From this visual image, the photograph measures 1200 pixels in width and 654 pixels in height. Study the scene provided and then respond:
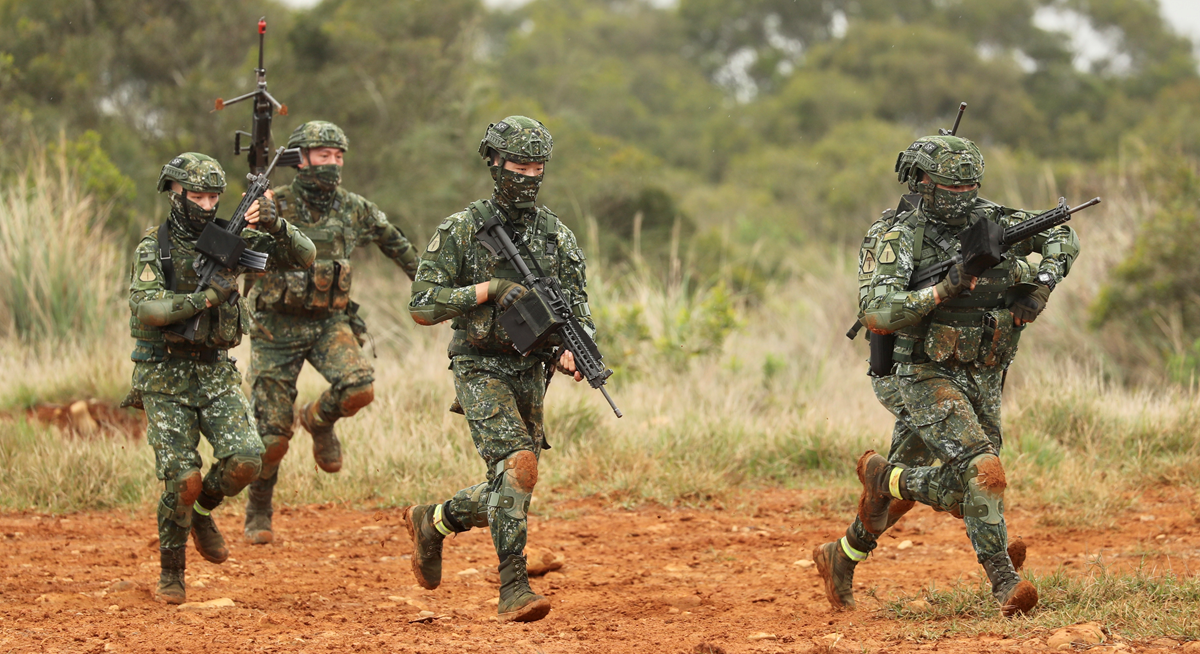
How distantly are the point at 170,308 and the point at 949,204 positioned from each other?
11.3 feet

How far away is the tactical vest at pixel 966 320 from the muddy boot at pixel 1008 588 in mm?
877

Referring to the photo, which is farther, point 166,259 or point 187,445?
point 187,445

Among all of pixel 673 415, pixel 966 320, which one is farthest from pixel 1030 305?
pixel 673 415

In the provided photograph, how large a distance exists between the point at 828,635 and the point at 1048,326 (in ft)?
27.8

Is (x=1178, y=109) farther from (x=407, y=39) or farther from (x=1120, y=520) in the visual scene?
(x=1120, y=520)

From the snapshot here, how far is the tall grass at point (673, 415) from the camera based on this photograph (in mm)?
8766

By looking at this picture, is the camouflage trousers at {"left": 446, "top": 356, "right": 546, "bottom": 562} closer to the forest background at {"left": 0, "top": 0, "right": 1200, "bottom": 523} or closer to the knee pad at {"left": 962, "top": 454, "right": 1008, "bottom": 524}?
the knee pad at {"left": 962, "top": 454, "right": 1008, "bottom": 524}

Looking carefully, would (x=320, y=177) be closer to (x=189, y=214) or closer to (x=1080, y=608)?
(x=189, y=214)

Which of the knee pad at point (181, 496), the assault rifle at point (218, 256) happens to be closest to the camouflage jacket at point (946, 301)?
Result: the assault rifle at point (218, 256)

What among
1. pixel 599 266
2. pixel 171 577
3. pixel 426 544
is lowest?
pixel 171 577

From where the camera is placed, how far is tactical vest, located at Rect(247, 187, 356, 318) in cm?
755

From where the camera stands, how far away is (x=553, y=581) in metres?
6.79

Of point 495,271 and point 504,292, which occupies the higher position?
point 495,271

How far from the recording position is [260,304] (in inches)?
299
